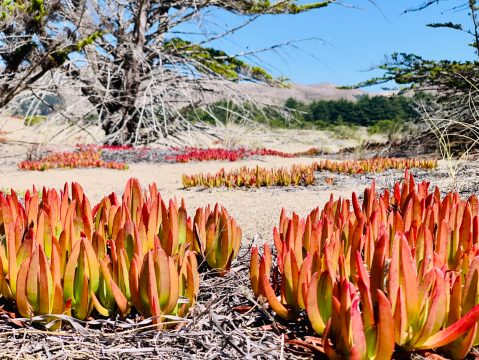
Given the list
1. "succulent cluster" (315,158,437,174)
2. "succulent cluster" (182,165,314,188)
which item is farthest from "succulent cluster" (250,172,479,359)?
"succulent cluster" (315,158,437,174)

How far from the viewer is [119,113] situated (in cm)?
1986

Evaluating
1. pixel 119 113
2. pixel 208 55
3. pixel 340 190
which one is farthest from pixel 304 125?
pixel 340 190

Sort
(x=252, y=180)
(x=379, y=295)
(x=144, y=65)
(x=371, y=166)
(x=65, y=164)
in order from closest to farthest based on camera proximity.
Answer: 1. (x=379, y=295)
2. (x=252, y=180)
3. (x=371, y=166)
4. (x=65, y=164)
5. (x=144, y=65)

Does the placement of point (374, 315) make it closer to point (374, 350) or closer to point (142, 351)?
point (374, 350)

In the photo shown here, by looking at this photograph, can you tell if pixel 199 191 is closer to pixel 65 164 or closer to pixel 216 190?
pixel 216 190

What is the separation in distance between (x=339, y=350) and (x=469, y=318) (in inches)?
16.3

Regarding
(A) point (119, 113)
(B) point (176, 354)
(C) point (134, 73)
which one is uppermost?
(C) point (134, 73)

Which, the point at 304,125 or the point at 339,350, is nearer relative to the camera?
the point at 339,350

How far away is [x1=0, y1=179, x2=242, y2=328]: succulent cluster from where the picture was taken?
1.80 metres

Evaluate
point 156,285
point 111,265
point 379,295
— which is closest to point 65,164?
point 111,265

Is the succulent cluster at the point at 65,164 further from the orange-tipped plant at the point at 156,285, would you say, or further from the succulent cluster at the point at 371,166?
the orange-tipped plant at the point at 156,285

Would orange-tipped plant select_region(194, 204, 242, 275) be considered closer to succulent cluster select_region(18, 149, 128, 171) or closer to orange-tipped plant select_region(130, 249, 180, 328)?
orange-tipped plant select_region(130, 249, 180, 328)

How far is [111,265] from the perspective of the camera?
6.63 ft

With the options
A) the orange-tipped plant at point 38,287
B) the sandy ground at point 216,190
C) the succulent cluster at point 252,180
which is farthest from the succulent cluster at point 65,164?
the orange-tipped plant at point 38,287
